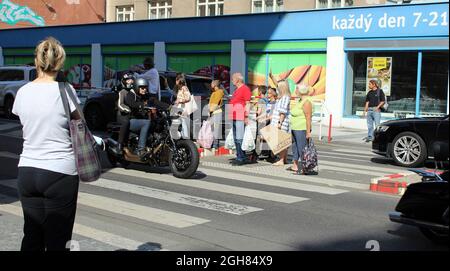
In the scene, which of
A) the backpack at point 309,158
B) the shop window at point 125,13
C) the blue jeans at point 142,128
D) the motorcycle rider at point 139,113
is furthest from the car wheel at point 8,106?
the shop window at point 125,13

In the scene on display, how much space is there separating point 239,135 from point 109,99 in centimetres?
715

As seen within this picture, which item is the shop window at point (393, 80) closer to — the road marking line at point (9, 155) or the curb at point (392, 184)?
the curb at point (392, 184)

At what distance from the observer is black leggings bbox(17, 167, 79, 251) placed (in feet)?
12.2

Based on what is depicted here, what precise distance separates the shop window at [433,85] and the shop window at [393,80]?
0.32 metres

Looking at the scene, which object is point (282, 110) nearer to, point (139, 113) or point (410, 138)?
point (410, 138)

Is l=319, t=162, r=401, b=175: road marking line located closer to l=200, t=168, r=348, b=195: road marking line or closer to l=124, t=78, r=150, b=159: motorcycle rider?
l=200, t=168, r=348, b=195: road marking line

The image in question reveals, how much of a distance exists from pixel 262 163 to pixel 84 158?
834 cm

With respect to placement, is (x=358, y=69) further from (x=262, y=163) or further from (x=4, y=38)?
(x=4, y=38)

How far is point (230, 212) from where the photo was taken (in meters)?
7.20

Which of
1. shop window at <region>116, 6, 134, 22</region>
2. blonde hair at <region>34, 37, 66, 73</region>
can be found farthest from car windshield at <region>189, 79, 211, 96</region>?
shop window at <region>116, 6, 134, 22</region>

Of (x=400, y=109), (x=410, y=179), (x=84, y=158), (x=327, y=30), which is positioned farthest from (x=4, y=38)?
(x=84, y=158)

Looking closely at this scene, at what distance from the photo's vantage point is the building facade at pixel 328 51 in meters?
19.5

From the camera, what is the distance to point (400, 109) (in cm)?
2028

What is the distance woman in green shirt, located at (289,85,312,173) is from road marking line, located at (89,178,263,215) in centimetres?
305
